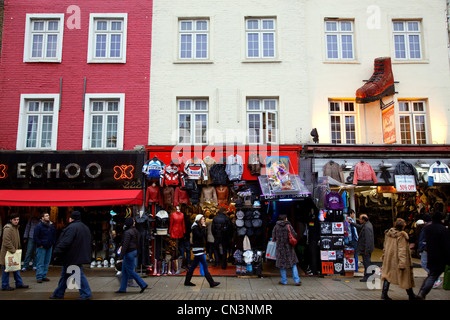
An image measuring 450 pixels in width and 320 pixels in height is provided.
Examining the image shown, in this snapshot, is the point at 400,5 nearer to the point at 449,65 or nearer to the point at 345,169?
the point at 449,65

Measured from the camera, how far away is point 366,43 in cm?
1320

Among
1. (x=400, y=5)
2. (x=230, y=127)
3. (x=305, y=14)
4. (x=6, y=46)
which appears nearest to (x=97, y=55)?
(x=6, y=46)

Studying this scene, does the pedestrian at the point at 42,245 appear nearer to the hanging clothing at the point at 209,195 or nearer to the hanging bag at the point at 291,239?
the hanging clothing at the point at 209,195

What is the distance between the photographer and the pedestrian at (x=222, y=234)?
37.6 feet

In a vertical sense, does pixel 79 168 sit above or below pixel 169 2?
below

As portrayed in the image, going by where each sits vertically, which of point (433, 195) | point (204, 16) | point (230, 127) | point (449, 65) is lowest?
point (433, 195)

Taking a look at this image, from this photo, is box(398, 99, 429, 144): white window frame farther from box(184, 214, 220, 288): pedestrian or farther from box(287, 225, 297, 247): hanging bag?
box(184, 214, 220, 288): pedestrian

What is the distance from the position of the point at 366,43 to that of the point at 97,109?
10857 millimetres

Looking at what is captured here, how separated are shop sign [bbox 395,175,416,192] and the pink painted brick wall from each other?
944 centimetres

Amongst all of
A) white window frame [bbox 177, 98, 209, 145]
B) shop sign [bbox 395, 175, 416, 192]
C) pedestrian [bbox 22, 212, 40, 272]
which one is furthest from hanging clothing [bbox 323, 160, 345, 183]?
pedestrian [bbox 22, 212, 40, 272]

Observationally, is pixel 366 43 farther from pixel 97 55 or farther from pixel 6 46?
pixel 6 46

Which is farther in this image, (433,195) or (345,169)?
(433,195)

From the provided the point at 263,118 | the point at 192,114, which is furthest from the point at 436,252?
the point at 192,114

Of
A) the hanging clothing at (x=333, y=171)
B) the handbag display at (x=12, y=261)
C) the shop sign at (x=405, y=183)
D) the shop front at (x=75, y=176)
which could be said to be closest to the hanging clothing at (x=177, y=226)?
the shop front at (x=75, y=176)
